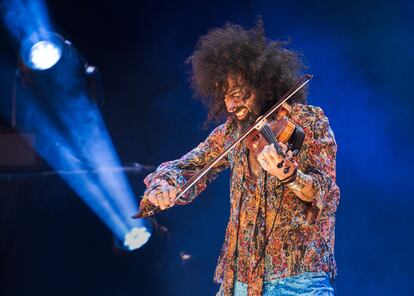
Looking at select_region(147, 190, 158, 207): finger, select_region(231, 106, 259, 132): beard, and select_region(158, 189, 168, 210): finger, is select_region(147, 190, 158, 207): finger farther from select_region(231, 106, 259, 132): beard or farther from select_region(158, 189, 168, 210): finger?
select_region(231, 106, 259, 132): beard

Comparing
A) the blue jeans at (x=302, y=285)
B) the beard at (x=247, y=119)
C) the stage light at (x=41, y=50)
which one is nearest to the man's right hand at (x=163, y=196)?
the beard at (x=247, y=119)

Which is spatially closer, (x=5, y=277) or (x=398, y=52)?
(x=5, y=277)

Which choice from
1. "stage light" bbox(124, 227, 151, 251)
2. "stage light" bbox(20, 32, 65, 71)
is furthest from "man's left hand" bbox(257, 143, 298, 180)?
"stage light" bbox(20, 32, 65, 71)

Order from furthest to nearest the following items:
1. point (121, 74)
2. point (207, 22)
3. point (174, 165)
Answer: point (121, 74), point (207, 22), point (174, 165)

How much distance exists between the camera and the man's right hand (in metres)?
2.46

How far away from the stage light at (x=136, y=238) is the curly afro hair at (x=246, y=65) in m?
1.87

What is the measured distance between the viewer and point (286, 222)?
230 centimetres

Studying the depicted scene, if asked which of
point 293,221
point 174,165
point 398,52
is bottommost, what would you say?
point 293,221

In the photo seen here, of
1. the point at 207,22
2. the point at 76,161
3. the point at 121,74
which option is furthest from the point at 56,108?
the point at 207,22

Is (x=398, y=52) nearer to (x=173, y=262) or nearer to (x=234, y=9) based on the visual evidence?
(x=234, y=9)

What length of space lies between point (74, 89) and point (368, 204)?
8.36 ft

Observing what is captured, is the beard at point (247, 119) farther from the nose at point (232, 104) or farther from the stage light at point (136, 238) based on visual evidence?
the stage light at point (136, 238)

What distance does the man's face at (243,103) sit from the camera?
2.58 metres

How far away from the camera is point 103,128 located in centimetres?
526
